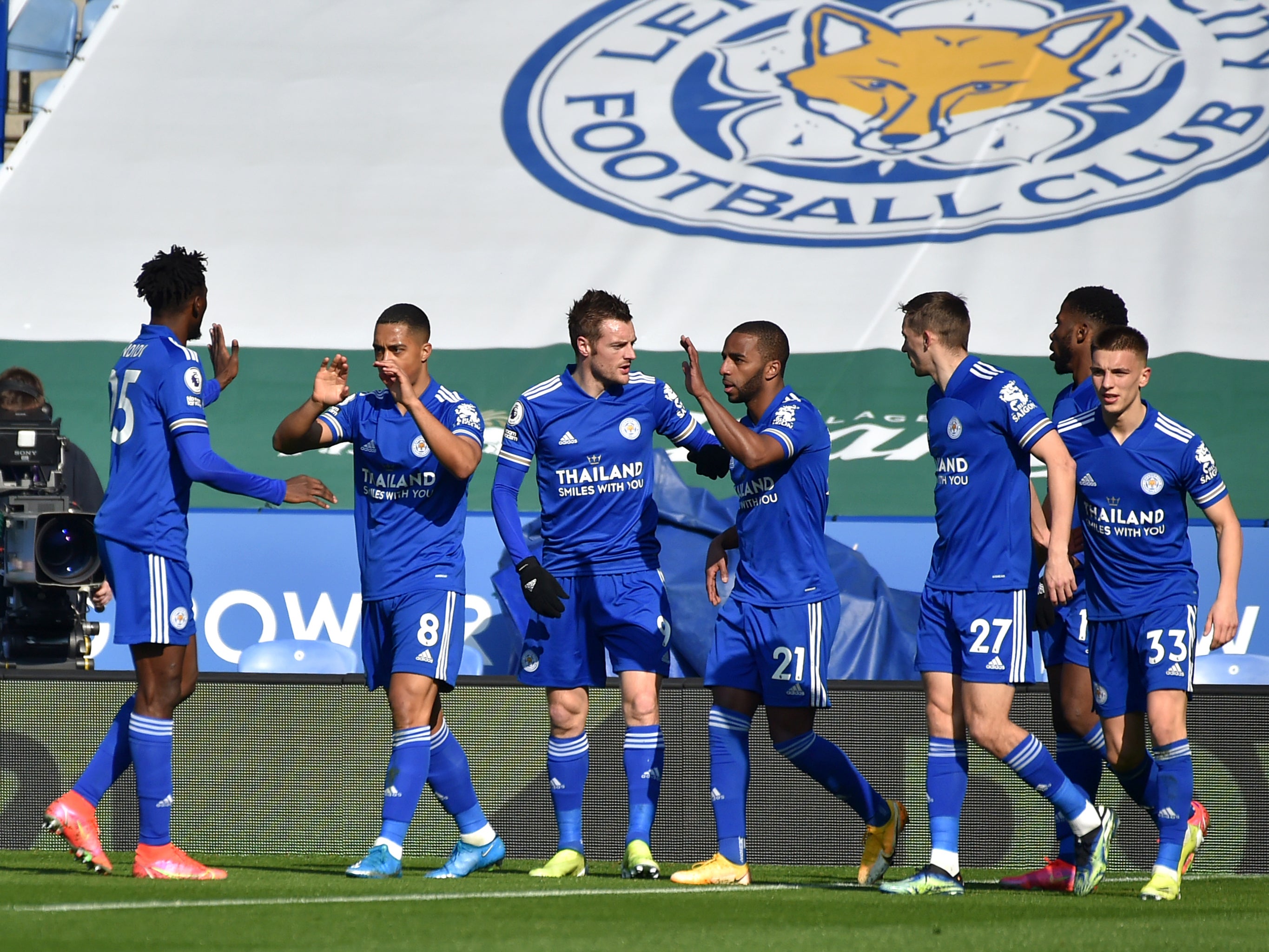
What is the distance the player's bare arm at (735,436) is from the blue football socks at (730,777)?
0.87m

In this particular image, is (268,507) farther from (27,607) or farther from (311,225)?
(311,225)

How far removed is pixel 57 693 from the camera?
237 inches

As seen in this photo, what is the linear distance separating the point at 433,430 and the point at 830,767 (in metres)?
1.74

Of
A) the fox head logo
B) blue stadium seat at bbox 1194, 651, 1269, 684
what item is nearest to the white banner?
the fox head logo

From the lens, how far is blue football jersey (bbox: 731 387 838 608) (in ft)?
17.0

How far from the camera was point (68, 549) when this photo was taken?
6316 mm

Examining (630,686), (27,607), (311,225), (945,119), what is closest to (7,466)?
(27,607)

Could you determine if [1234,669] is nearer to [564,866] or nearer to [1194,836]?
[1194,836]

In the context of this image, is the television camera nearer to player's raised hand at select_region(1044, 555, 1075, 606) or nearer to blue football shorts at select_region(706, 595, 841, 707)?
blue football shorts at select_region(706, 595, 841, 707)

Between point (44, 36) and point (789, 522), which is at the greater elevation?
point (44, 36)

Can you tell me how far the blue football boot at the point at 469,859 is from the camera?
17.0ft

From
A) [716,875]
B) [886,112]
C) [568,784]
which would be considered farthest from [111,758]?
[886,112]

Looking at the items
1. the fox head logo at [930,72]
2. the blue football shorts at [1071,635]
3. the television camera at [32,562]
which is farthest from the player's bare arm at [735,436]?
the fox head logo at [930,72]

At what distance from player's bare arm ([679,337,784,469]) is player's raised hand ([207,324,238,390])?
159 centimetres
